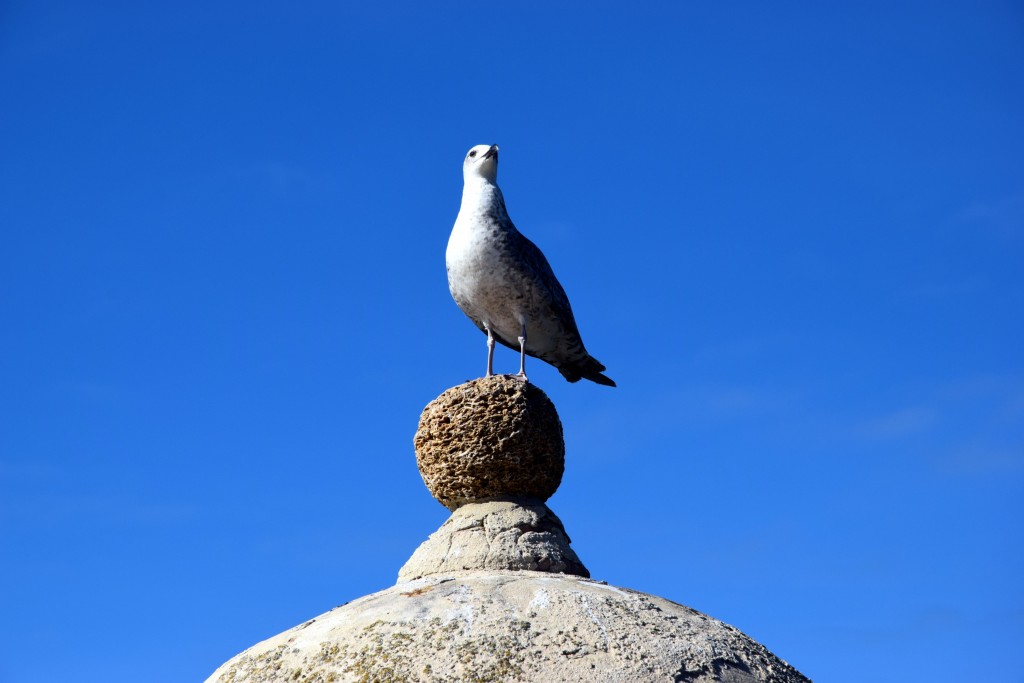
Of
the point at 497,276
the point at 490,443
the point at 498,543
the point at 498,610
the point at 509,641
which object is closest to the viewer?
the point at 509,641

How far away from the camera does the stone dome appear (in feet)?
36.9

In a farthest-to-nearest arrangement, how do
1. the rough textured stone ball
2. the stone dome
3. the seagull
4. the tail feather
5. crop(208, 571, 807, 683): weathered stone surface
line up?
the tail feather < the seagull < the rough textured stone ball < the stone dome < crop(208, 571, 807, 683): weathered stone surface

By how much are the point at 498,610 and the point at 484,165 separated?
5.40 meters

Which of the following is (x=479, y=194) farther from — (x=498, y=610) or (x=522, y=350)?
(x=498, y=610)

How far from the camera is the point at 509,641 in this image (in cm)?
1135

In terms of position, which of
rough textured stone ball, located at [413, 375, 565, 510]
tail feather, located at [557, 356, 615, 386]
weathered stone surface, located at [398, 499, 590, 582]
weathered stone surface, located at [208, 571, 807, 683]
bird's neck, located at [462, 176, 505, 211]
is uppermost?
bird's neck, located at [462, 176, 505, 211]

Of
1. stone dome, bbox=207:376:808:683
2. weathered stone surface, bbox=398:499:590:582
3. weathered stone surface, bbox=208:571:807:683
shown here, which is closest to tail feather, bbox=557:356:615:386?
stone dome, bbox=207:376:808:683

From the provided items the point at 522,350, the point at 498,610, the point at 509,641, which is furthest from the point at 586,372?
the point at 509,641

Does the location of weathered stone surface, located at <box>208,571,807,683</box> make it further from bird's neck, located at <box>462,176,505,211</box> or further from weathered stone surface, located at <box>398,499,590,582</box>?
bird's neck, located at <box>462,176,505,211</box>

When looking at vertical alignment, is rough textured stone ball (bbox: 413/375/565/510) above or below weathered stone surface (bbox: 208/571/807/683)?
above

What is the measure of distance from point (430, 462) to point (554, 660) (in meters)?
3.39

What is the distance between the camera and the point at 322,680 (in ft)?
37.3

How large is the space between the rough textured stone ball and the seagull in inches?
30.2

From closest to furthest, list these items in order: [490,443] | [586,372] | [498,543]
Result: 1. [498,543]
2. [490,443]
3. [586,372]
